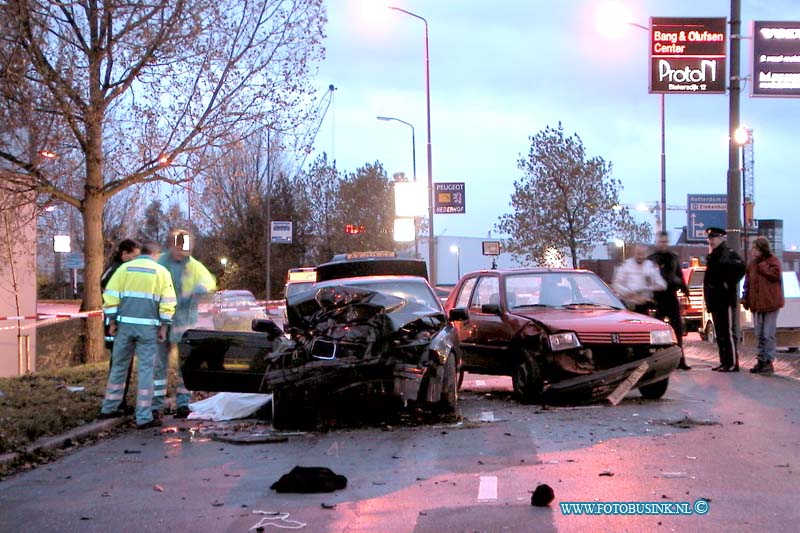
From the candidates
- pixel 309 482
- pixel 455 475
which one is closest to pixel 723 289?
pixel 455 475

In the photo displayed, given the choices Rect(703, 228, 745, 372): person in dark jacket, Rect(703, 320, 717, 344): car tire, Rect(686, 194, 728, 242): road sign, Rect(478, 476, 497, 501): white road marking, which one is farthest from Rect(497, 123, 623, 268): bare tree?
Rect(478, 476, 497, 501): white road marking

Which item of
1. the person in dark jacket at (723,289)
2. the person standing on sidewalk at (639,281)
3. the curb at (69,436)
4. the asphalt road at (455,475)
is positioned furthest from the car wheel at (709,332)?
the curb at (69,436)

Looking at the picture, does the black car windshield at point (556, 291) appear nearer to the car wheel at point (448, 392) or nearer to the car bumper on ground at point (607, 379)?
the car bumper on ground at point (607, 379)

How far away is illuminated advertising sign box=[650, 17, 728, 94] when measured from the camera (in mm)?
14867

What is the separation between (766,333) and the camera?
1193cm

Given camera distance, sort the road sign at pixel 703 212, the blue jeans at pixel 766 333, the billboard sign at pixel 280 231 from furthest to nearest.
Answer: the road sign at pixel 703 212, the billboard sign at pixel 280 231, the blue jeans at pixel 766 333

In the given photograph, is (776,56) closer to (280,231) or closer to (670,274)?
(670,274)

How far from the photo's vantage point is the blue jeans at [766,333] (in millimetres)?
11867

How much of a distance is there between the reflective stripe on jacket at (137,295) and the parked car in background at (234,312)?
14.8 metres

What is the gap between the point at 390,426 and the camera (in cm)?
852

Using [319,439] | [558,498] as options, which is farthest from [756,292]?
[558,498]

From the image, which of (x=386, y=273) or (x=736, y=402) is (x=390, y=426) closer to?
(x=736, y=402)

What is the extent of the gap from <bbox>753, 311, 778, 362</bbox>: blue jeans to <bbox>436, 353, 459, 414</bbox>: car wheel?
531 centimetres

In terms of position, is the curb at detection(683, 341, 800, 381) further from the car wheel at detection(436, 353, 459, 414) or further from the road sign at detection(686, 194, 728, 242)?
the road sign at detection(686, 194, 728, 242)
